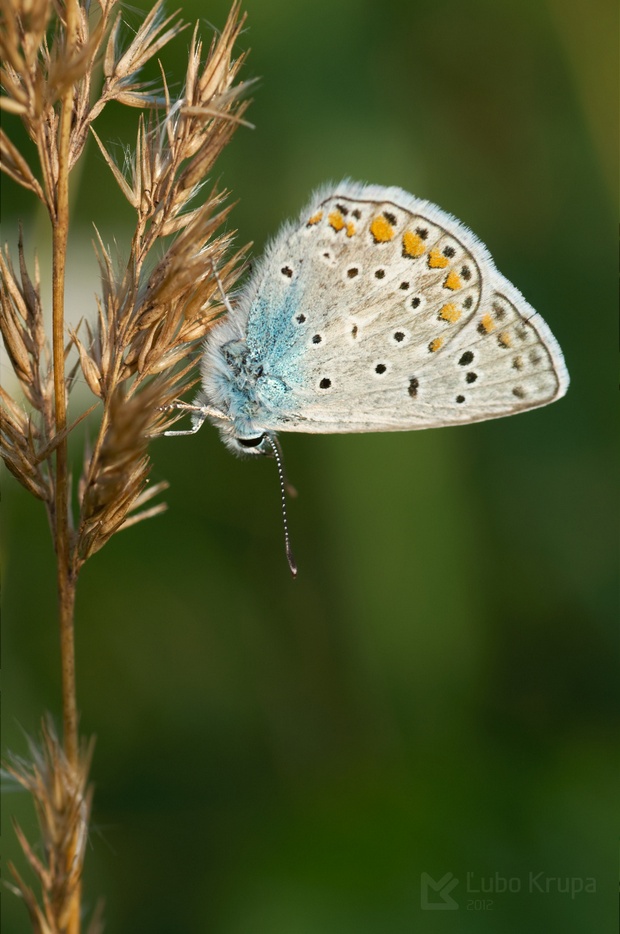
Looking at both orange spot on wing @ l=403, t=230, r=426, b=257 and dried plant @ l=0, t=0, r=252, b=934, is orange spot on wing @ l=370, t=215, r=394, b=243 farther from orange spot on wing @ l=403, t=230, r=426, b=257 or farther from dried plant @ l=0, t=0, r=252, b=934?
dried plant @ l=0, t=0, r=252, b=934

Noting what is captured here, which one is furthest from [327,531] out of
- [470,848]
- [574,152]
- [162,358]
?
[574,152]

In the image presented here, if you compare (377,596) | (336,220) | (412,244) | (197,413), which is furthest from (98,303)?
(377,596)

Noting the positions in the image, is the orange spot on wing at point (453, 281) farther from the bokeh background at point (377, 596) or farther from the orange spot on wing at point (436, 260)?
the bokeh background at point (377, 596)

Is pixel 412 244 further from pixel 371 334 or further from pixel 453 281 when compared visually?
pixel 371 334

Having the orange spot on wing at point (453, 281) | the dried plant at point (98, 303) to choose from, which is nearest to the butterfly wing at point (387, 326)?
the orange spot on wing at point (453, 281)

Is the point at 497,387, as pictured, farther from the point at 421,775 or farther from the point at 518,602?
the point at 421,775

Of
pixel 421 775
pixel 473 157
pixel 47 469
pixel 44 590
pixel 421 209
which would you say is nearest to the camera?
pixel 47 469
